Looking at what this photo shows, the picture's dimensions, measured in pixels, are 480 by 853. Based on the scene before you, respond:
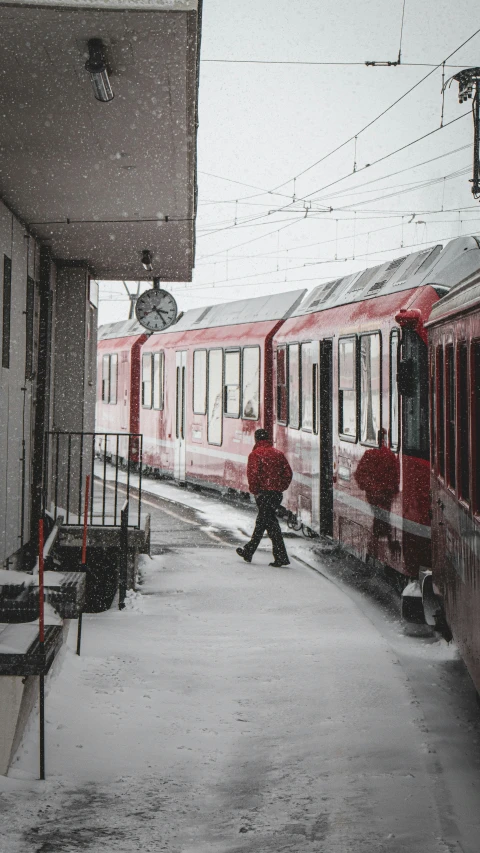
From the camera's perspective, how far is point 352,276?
12.3 metres

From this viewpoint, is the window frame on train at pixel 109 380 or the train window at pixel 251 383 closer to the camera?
the train window at pixel 251 383

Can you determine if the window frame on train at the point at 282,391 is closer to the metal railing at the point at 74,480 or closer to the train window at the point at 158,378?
the metal railing at the point at 74,480

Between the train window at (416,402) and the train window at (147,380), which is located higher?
the train window at (147,380)

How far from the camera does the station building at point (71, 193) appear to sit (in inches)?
188

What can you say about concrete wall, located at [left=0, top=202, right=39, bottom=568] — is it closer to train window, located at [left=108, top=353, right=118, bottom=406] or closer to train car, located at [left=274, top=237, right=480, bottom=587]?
train car, located at [left=274, top=237, right=480, bottom=587]

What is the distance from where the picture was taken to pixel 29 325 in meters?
10.1

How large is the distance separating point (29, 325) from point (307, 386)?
4.35 metres

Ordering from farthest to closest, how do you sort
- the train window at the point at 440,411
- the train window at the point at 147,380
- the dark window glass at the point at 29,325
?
1. the train window at the point at 147,380
2. the dark window glass at the point at 29,325
3. the train window at the point at 440,411

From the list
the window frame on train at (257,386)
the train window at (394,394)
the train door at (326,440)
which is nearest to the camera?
the train window at (394,394)

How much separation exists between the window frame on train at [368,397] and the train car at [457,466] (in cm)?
159

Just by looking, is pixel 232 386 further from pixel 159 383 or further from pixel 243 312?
pixel 159 383

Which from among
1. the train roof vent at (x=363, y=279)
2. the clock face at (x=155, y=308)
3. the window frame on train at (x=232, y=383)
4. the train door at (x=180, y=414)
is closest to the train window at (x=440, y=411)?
the train roof vent at (x=363, y=279)

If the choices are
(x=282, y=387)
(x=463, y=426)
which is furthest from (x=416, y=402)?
(x=282, y=387)

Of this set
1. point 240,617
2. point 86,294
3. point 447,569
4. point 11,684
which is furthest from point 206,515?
point 11,684
